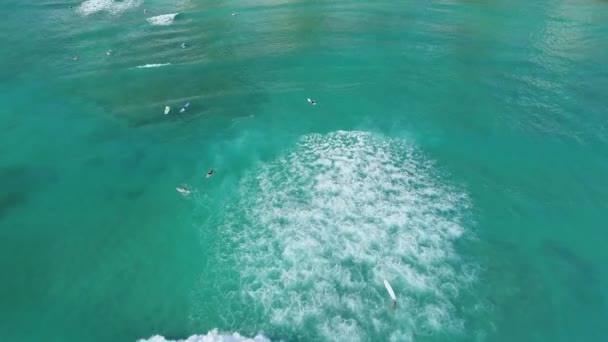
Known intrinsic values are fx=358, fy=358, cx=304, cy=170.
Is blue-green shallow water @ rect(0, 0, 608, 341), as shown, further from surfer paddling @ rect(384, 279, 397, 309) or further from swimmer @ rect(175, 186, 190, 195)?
swimmer @ rect(175, 186, 190, 195)

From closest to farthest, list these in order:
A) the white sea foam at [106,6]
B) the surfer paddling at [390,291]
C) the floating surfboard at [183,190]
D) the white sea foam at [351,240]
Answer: the white sea foam at [351,240]
the surfer paddling at [390,291]
the floating surfboard at [183,190]
the white sea foam at [106,6]

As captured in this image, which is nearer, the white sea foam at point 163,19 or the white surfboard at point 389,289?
the white surfboard at point 389,289

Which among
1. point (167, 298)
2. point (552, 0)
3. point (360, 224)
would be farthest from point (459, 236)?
point (552, 0)

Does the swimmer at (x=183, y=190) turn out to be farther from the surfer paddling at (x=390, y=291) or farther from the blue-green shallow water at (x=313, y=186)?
the surfer paddling at (x=390, y=291)

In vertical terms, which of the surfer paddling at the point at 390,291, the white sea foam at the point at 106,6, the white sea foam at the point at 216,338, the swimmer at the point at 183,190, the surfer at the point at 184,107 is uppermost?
the white sea foam at the point at 106,6

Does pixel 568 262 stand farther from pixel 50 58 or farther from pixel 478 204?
pixel 50 58

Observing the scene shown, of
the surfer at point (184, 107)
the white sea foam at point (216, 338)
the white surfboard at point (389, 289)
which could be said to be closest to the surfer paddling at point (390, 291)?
the white surfboard at point (389, 289)

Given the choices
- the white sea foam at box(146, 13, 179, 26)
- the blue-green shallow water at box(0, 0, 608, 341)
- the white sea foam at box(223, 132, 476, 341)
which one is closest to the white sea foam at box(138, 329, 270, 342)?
the blue-green shallow water at box(0, 0, 608, 341)

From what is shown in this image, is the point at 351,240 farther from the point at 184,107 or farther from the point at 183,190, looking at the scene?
the point at 184,107
